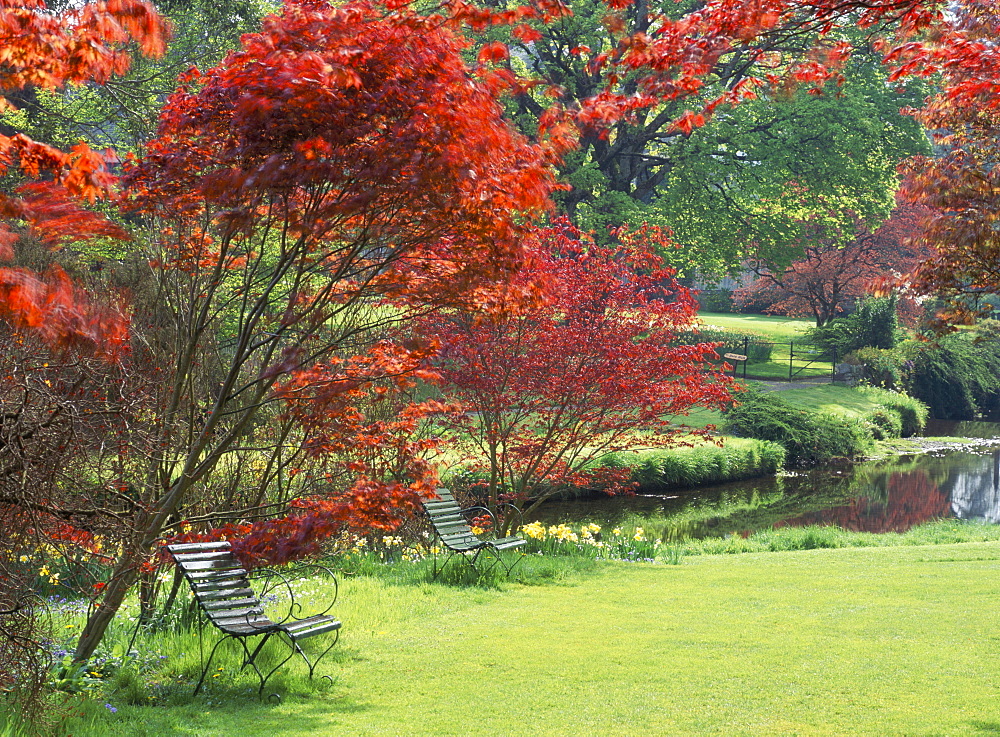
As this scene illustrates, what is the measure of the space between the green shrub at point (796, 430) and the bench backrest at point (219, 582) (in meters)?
18.4

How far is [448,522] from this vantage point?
33.5 ft

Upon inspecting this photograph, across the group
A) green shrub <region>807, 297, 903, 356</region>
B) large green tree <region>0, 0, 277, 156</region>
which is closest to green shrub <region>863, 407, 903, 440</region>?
green shrub <region>807, 297, 903, 356</region>

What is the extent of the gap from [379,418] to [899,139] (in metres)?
20.3

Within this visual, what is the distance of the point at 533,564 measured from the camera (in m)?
10.9

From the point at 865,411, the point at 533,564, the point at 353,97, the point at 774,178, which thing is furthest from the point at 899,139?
the point at 353,97

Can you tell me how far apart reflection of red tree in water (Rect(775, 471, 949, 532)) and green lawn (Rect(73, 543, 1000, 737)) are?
7062 millimetres

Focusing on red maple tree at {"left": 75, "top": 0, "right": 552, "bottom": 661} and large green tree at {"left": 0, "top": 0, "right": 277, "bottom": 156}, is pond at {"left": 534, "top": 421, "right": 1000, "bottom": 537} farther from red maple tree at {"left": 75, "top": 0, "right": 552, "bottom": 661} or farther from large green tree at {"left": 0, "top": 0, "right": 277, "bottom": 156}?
large green tree at {"left": 0, "top": 0, "right": 277, "bottom": 156}

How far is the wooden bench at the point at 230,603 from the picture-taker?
Answer: 6148 millimetres

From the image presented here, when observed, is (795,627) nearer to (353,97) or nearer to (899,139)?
(353,97)

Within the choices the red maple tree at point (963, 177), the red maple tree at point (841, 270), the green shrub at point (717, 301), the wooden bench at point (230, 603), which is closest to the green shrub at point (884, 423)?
the red maple tree at point (841, 270)

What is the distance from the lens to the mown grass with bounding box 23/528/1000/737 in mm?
5488

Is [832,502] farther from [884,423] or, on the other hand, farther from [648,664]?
[648,664]

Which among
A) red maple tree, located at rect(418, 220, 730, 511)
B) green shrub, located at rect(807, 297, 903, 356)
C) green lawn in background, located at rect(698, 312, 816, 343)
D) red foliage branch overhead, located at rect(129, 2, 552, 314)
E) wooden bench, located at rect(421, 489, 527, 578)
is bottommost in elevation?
wooden bench, located at rect(421, 489, 527, 578)

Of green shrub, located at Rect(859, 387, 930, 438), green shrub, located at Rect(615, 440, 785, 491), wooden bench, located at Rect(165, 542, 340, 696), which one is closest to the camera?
wooden bench, located at Rect(165, 542, 340, 696)
